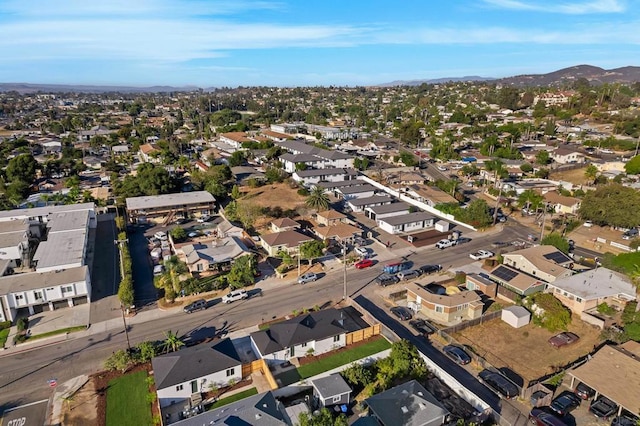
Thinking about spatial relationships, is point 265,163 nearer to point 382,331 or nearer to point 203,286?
point 203,286

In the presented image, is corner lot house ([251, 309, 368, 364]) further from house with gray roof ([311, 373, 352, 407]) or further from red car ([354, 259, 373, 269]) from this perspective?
red car ([354, 259, 373, 269])

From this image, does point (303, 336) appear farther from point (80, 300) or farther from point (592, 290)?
point (592, 290)

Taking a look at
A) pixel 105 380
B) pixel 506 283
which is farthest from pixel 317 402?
pixel 506 283

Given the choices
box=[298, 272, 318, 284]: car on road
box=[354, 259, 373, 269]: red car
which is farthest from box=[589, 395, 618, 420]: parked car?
box=[298, 272, 318, 284]: car on road

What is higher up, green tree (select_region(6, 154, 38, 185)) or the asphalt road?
green tree (select_region(6, 154, 38, 185))

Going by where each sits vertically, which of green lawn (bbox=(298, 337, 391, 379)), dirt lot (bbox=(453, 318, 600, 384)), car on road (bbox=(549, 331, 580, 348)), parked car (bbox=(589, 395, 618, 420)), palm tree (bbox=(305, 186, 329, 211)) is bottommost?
dirt lot (bbox=(453, 318, 600, 384))
